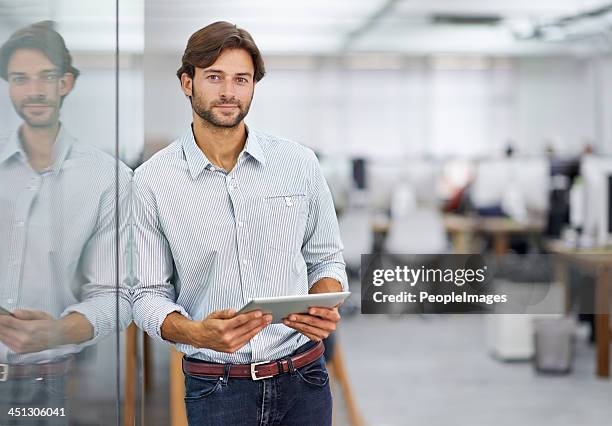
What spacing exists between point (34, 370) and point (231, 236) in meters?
0.69

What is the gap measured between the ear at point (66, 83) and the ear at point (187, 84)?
1.02ft

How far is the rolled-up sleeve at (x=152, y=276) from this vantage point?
216 cm

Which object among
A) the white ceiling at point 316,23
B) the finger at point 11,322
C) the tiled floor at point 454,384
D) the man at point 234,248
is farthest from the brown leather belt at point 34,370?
the tiled floor at point 454,384

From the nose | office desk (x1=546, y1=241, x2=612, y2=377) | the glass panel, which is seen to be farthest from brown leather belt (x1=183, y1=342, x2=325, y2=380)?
office desk (x1=546, y1=241, x2=612, y2=377)

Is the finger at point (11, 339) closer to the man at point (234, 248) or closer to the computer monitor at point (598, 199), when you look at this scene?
the man at point (234, 248)

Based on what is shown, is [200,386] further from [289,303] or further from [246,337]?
[289,303]

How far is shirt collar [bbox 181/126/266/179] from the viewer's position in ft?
7.59

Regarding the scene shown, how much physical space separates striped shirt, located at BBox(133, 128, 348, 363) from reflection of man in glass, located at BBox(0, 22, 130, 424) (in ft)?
0.61

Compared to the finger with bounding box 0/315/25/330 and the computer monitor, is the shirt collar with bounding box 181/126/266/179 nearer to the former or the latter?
the finger with bounding box 0/315/25/330

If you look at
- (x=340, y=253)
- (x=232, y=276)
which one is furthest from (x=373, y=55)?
(x=232, y=276)

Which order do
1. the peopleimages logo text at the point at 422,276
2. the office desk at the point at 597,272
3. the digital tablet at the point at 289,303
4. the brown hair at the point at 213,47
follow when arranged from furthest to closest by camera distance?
the office desk at the point at 597,272
the peopleimages logo text at the point at 422,276
the brown hair at the point at 213,47
the digital tablet at the point at 289,303

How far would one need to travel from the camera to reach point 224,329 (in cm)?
196

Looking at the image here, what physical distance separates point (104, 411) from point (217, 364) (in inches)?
23.3

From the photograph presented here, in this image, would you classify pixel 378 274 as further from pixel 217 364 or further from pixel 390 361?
pixel 390 361
